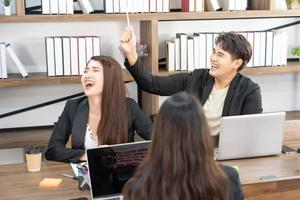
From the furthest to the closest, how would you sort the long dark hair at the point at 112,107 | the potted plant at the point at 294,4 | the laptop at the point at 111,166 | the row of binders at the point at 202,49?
1. the potted plant at the point at 294,4
2. the row of binders at the point at 202,49
3. the long dark hair at the point at 112,107
4. the laptop at the point at 111,166

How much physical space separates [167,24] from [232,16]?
539 millimetres

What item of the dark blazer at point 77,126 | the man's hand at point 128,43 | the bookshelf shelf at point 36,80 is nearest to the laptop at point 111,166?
the dark blazer at point 77,126

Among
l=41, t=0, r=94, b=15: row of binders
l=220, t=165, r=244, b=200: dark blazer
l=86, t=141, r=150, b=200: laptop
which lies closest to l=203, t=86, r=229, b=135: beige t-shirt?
l=86, t=141, r=150, b=200: laptop

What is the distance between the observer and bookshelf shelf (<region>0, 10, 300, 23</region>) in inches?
130

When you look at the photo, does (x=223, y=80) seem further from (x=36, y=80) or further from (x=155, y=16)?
(x=36, y=80)

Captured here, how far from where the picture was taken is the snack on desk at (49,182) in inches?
85.0

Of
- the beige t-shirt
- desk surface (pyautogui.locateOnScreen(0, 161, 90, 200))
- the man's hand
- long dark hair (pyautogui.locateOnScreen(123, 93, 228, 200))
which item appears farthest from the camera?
the beige t-shirt

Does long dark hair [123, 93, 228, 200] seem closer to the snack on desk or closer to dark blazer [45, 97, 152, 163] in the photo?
the snack on desk

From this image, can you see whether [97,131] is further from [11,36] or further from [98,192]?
[11,36]

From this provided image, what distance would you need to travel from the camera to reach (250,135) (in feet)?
7.82

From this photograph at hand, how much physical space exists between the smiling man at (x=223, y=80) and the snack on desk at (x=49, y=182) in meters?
0.90

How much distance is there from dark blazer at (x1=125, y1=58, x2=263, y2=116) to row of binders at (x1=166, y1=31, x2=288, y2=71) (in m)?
0.61

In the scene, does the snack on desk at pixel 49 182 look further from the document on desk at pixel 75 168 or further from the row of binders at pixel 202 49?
the row of binders at pixel 202 49

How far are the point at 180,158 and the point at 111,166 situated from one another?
2.18 ft
